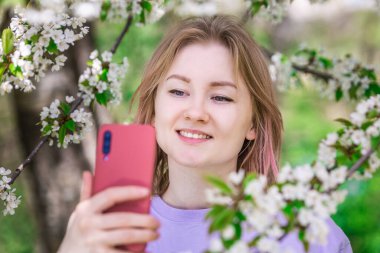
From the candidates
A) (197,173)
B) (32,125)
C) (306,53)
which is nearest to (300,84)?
(306,53)

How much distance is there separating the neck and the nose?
201 millimetres

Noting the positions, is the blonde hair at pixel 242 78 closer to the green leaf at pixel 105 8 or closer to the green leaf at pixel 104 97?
the green leaf at pixel 104 97

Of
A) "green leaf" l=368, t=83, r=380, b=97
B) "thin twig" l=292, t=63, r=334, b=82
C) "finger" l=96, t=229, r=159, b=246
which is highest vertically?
"thin twig" l=292, t=63, r=334, b=82

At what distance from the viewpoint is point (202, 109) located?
5.97ft

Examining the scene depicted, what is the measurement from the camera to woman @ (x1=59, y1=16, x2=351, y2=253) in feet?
6.08

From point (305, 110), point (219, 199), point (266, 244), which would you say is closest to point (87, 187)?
point (219, 199)

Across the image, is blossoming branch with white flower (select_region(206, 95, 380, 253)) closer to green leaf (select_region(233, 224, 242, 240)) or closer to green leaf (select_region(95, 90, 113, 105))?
green leaf (select_region(233, 224, 242, 240))

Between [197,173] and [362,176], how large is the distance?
0.53m

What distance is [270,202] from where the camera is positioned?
4.26 feet

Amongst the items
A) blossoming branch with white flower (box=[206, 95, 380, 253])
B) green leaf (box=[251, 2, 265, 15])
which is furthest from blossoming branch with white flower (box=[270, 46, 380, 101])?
blossoming branch with white flower (box=[206, 95, 380, 253])

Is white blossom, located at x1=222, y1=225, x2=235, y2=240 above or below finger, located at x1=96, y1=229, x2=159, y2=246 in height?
above

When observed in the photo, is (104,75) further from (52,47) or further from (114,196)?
(114,196)

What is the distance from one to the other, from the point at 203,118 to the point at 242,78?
10.5 inches

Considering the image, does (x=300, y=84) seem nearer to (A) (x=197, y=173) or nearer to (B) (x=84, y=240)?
(A) (x=197, y=173)
